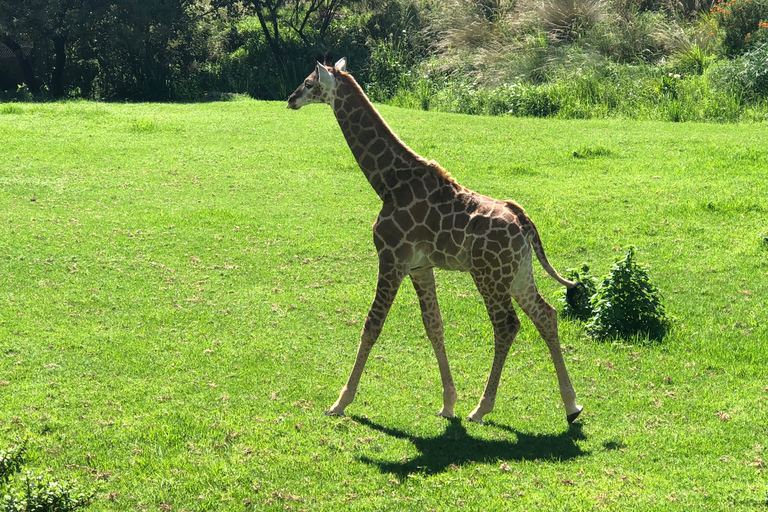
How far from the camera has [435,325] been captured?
7758 mm

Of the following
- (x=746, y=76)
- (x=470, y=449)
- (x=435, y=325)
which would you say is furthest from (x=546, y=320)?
(x=746, y=76)

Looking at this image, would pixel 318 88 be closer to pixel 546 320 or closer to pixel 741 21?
pixel 546 320

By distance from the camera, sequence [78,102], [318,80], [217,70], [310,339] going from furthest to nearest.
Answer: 1. [217,70]
2. [78,102]
3. [310,339]
4. [318,80]

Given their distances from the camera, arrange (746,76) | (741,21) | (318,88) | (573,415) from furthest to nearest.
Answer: (741,21) < (746,76) < (318,88) < (573,415)

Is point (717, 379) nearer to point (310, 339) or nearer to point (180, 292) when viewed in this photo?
point (310, 339)

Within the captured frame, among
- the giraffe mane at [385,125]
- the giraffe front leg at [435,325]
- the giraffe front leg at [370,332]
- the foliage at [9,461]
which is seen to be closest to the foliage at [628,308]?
the giraffe front leg at [435,325]

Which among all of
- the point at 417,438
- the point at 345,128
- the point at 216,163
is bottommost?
the point at 417,438

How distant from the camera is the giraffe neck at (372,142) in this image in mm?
7590

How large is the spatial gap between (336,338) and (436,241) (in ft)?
8.60

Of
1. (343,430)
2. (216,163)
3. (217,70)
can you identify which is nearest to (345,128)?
(343,430)

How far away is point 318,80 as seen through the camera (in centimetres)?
764

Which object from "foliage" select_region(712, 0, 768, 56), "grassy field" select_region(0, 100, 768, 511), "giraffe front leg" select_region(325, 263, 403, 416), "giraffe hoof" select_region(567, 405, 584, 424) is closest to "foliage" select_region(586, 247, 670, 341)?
"grassy field" select_region(0, 100, 768, 511)

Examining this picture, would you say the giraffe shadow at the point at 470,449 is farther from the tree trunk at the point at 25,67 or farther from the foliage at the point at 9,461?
the tree trunk at the point at 25,67

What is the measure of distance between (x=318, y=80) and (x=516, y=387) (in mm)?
3642
